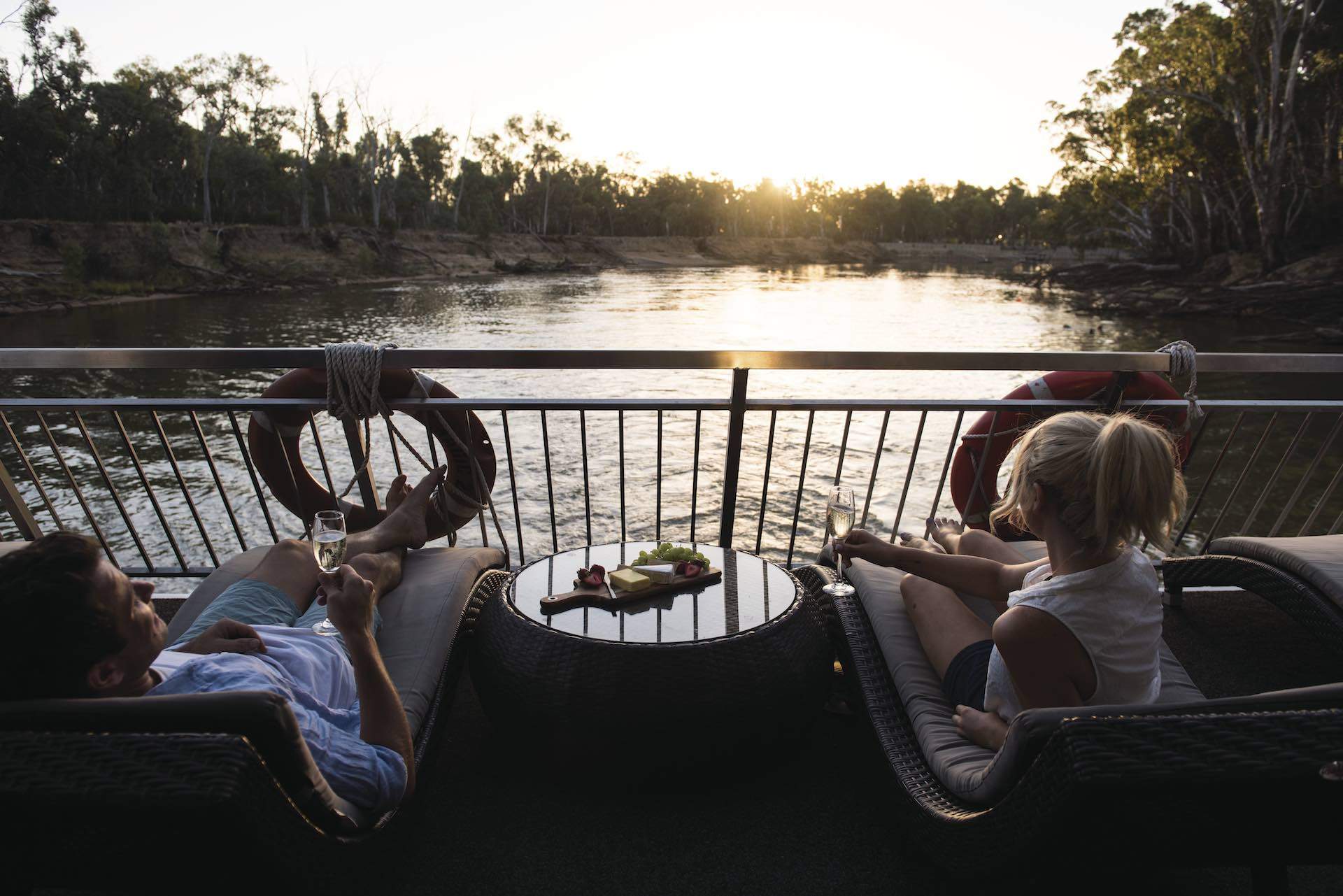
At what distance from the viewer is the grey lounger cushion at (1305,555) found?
9.20 feet

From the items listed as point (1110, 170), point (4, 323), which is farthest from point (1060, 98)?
point (4, 323)

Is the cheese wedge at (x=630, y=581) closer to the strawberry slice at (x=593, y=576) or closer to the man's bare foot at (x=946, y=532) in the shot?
the strawberry slice at (x=593, y=576)

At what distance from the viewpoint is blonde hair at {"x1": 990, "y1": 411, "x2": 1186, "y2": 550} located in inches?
67.3

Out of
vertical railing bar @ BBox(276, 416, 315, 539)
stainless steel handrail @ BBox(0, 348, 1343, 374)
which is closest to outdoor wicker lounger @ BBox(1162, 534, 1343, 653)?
stainless steel handrail @ BBox(0, 348, 1343, 374)

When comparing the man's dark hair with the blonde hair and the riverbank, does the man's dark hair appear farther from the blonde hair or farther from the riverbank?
the riverbank

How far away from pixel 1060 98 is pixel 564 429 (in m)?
44.8

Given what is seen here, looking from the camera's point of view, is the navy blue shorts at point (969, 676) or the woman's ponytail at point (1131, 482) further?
the navy blue shorts at point (969, 676)

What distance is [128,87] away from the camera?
45781 mm

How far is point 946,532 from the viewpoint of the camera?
2934 mm

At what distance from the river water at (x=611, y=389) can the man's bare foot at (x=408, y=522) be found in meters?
1.36

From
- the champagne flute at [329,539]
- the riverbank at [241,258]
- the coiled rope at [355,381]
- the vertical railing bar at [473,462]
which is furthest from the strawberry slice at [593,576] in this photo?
the riverbank at [241,258]

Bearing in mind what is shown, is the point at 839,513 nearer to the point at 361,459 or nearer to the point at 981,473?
the point at 981,473

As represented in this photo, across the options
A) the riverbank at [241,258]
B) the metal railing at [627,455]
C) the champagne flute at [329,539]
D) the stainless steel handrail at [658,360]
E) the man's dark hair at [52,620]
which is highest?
the man's dark hair at [52,620]

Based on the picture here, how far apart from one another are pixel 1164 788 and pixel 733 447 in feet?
7.64
